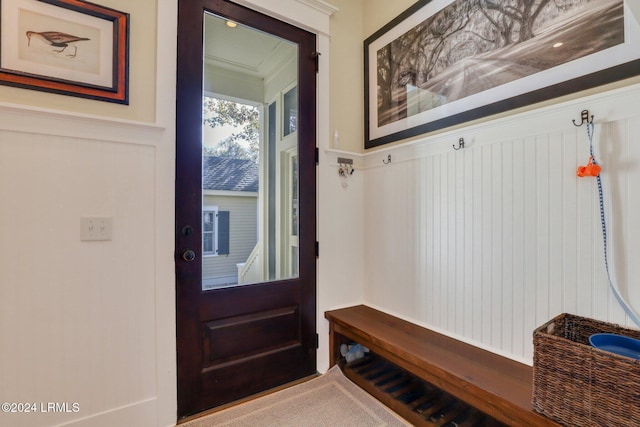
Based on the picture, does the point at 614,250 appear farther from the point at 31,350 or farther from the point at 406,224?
the point at 31,350

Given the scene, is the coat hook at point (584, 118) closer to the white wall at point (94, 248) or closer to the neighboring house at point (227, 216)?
the neighboring house at point (227, 216)

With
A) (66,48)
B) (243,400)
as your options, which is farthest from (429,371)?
(66,48)

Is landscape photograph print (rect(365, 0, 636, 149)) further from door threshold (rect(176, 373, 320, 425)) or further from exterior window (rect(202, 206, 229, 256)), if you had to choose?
door threshold (rect(176, 373, 320, 425))

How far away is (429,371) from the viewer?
58.4 inches

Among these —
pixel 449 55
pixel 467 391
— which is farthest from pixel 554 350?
pixel 449 55

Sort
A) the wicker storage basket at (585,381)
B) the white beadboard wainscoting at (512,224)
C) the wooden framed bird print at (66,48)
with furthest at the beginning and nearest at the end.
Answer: the wooden framed bird print at (66,48), the white beadboard wainscoting at (512,224), the wicker storage basket at (585,381)

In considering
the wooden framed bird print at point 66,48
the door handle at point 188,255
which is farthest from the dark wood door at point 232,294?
the wooden framed bird print at point 66,48

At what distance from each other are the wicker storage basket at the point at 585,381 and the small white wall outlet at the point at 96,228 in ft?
6.29

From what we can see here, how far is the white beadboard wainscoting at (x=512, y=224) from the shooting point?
1214mm

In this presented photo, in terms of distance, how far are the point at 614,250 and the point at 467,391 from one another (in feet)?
2.74

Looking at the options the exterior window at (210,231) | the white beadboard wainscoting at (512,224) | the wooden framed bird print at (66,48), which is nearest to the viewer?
the white beadboard wainscoting at (512,224)

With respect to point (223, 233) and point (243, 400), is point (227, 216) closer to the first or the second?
point (223, 233)

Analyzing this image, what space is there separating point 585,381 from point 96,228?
6.80ft

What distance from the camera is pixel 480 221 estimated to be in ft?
5.42
